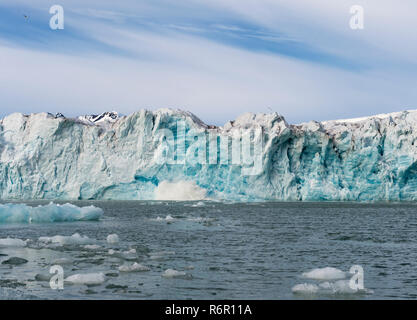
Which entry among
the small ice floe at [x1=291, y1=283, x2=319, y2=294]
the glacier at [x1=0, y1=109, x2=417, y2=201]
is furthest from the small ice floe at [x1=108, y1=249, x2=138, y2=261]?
the glacier at [x1=0, y1=109, x2=417, y2=201]

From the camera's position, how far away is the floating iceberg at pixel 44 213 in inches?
996

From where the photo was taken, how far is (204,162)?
4672cm

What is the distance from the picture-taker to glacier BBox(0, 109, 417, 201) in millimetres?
46500

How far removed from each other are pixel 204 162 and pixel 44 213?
2250 cm

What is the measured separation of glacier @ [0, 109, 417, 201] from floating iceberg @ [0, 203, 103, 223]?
66.1ft

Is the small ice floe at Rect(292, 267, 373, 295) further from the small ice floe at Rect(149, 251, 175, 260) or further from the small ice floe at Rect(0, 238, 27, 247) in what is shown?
the small ice floe at Rect(0, 238, 27, 247)

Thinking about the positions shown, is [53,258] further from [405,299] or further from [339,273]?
[405,299]

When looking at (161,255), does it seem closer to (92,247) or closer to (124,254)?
(124,254)

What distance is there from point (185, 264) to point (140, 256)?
179cm

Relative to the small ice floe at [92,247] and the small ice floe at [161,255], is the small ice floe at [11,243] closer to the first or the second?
the small ice floe at [92,247]

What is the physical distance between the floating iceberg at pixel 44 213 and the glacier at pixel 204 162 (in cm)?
2015

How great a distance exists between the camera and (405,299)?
938cm

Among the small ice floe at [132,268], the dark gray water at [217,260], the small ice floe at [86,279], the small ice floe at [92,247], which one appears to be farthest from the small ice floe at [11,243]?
the small ice floe at [86,279]
